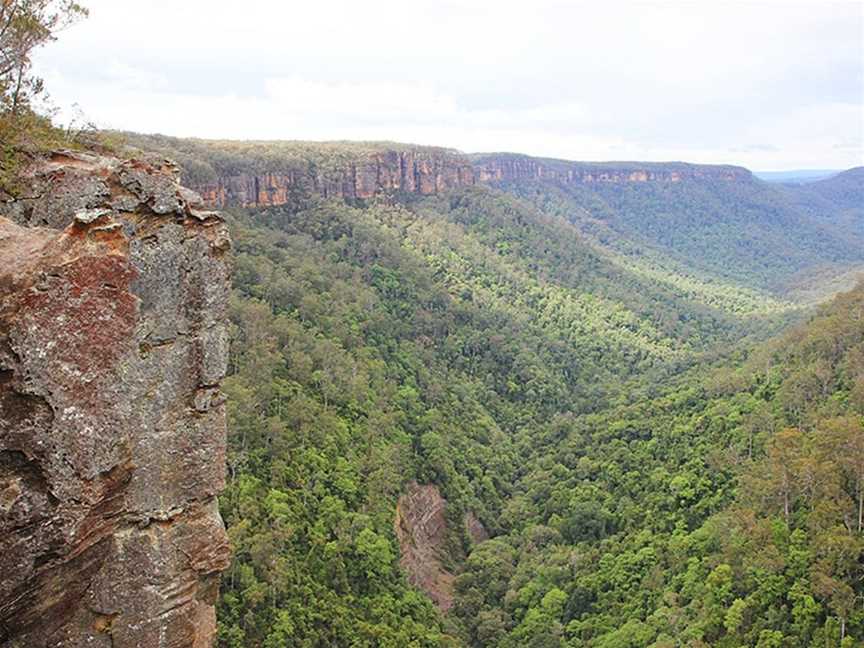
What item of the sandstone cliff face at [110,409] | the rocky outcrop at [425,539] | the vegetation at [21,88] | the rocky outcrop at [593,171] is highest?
the rocky outcrop at [593,171]

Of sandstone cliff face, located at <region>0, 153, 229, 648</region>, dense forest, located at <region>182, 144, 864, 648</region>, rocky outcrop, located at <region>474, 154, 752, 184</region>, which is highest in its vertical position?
rocky outcrop, located at <region>474, 154, 752, 184</region>

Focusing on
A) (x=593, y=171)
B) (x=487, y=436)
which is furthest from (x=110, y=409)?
(x=593, y=171)

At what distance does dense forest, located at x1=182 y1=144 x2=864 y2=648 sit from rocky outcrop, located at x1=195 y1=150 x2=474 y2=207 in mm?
1688

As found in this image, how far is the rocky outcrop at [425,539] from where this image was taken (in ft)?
94.5

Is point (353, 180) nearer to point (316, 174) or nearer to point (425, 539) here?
point (316, 174)

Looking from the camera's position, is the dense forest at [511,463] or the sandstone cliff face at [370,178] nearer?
the dense forest at [511,463]

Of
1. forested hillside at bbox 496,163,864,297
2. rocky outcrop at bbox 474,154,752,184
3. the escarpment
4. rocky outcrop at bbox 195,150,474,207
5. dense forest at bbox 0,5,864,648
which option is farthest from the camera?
rocky outcrop at bbox 474,154,752,184

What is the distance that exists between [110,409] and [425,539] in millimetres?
28187

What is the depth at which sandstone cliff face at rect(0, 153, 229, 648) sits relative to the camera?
16.3 ft

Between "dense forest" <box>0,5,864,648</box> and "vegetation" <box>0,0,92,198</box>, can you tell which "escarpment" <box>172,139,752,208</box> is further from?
"vegetation" <box>0,0,92,198</box>

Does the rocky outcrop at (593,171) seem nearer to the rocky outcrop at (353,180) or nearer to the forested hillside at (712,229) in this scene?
the forested hillside at (712,229)

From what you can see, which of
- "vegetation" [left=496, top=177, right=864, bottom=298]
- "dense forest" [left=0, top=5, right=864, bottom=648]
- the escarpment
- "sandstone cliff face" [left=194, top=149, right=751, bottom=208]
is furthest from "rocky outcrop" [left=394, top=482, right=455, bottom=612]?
"vegetation" [left=496, top=177, right=864, bottom=298]

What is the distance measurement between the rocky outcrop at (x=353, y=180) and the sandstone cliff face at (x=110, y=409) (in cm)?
3453

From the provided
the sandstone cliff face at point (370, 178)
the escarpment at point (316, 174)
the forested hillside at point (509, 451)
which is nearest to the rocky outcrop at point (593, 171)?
the sandstone cliff face at point (370, 178)
